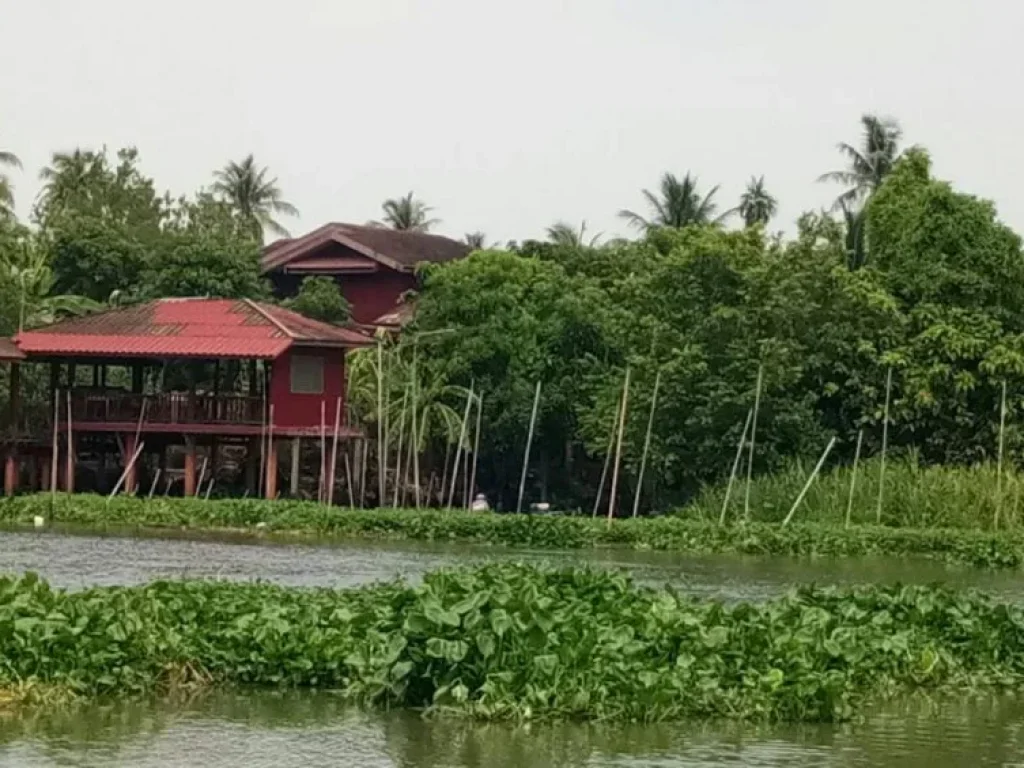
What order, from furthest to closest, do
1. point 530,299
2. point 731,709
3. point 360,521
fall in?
point 530,299
point 360,521
point 731,709

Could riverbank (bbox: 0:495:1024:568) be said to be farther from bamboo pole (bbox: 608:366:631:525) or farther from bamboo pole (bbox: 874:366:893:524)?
bamboo pole (bbox: 608:366:631:525)

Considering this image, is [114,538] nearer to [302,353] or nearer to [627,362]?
[302,353]

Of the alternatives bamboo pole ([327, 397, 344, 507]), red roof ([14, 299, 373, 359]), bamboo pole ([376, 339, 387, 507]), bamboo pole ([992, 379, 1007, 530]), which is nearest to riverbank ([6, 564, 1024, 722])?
bamboo pole ([992, 379, 1007, 530])

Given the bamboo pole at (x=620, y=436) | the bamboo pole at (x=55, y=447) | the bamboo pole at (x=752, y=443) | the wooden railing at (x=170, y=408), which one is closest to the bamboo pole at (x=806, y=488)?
the bamboo pole at (x=752, y=443)

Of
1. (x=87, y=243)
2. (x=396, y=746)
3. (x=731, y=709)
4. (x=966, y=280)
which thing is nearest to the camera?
(x=396, y=746)

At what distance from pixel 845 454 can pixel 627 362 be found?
443 centimetres

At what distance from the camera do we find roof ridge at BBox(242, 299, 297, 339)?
114 feet

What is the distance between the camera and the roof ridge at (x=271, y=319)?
1363 inches

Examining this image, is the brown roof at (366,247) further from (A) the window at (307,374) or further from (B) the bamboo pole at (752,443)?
(B) the bamboo pole at (752,443)

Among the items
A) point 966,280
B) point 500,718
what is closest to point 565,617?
point 500,718

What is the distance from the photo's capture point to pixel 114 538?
95.0 ft

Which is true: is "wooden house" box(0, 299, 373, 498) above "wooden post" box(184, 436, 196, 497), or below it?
above

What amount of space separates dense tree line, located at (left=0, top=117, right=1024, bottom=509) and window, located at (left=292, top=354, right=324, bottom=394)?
3.98ft

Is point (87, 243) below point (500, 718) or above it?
above
